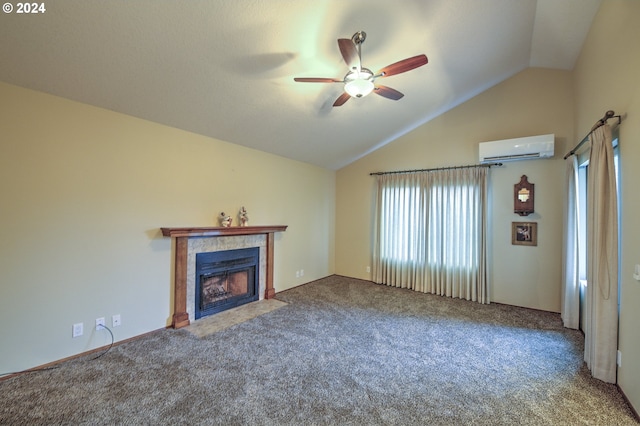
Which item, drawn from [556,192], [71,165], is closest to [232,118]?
[71,165]

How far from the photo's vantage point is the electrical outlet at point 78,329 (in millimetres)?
2584

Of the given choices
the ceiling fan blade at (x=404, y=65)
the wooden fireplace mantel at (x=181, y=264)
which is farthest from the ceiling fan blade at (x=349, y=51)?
the wooden fireplace mantel at (x=181, y=264)

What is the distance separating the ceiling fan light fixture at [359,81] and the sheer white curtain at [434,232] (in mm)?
2941

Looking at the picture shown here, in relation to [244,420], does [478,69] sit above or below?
above

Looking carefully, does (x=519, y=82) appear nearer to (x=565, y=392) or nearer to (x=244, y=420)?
(x=565, y=392)

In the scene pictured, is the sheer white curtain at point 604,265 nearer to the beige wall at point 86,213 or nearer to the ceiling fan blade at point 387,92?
the ceiling fan blade at point 387,92

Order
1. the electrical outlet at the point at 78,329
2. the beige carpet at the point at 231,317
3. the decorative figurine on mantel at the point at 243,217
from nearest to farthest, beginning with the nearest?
the electrical outlet at the point at 78,329 → the beige carpet at the point at 231,317 → the decorative figurine on mantel at the point at 243,217

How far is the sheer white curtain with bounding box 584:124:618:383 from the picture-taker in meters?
2.12

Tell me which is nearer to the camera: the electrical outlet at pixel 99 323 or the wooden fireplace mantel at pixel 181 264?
the electrical outlet at pixel 99 323

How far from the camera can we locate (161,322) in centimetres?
322

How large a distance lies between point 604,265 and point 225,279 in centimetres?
426

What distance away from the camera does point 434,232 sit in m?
4.75

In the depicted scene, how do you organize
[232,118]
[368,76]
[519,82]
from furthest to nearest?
[519,82]
[232,118]
[368,76]

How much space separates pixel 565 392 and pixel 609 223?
1435mm
